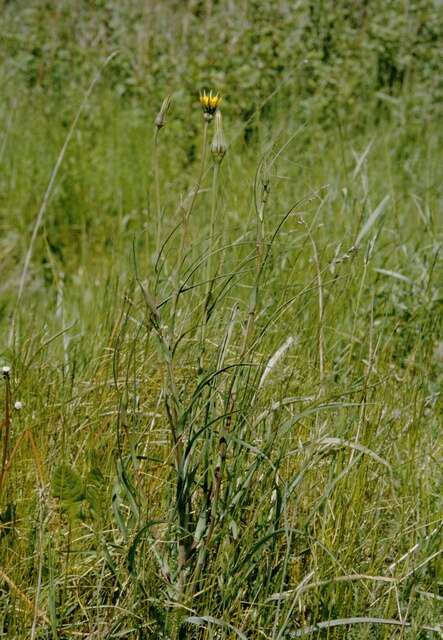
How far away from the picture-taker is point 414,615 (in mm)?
1526

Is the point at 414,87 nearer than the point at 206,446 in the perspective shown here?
No

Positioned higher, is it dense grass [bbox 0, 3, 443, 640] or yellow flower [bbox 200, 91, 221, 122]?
yellow flower [bbox 200, 91, 221, 122]

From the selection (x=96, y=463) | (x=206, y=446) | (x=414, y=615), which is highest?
(x=206, y=446)

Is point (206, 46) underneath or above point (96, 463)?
above

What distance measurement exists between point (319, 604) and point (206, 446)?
355 mm

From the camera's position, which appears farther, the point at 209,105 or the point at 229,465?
the point at 229,465

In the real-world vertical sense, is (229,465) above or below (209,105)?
below

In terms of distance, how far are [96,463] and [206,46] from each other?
4082 millimetres

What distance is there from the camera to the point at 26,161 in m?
4.26

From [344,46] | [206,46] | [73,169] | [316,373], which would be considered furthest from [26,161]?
[316,373]

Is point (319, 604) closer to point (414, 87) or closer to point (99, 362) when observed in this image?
point (99, 362)

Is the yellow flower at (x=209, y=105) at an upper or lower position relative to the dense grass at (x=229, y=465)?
upper

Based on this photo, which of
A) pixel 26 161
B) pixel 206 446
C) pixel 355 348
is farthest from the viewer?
pixel 26 161

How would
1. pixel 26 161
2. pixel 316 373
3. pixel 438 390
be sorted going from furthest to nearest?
1. pixel 26 161
2. pixel 438 390
3. pixel 316 373
